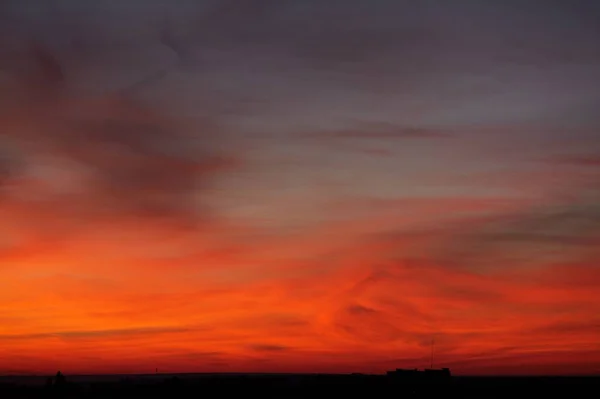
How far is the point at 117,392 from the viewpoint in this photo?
152 m

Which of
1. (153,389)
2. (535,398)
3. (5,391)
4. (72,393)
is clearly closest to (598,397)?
(535,398)

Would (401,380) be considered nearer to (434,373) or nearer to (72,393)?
(434,373)

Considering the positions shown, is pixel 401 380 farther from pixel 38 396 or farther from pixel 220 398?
pixel 38 396

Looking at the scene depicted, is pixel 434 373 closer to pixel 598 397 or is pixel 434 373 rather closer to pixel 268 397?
pixel 598 397

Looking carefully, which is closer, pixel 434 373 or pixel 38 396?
pixel 38 396

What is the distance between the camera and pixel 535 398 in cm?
17162

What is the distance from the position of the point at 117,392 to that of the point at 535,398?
8296 centimetres

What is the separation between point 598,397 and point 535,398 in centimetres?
1632

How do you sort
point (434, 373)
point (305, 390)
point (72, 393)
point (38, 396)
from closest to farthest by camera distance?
1. point (38, 396)
2. point (72, 393)
3. point (305, 390)
4. point (434, 373)

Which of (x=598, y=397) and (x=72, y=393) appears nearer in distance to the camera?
(x=72, y=393)

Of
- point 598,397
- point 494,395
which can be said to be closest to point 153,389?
point 494,395

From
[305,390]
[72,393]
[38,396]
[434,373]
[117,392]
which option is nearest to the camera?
[38,396]

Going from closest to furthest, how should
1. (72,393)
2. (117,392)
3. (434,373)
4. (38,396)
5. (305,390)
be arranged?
(38,396), (72,393), (117,392), (305,390), (434,373)

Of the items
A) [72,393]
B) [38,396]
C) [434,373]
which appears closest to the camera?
[38,396]
